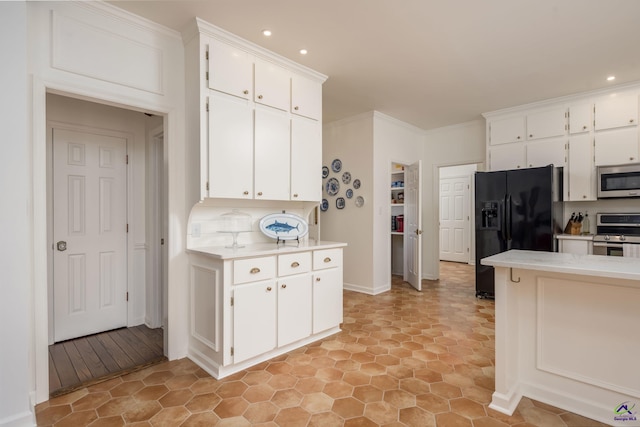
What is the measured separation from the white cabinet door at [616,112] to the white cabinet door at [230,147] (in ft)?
14.2

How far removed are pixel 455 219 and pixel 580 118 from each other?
4210mm

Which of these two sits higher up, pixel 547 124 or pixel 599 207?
pixel 547 124

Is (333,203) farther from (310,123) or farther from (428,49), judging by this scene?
(428,49)

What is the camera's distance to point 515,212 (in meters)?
4.32

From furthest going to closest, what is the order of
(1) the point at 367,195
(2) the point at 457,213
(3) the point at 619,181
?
(2) the point at 457,213
(1) the point at 367,195
(3) the point at 619,181

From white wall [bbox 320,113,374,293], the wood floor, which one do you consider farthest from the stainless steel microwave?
the wood floor

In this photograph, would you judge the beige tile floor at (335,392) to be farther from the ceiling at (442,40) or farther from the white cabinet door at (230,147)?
the ceiling at (442,40)

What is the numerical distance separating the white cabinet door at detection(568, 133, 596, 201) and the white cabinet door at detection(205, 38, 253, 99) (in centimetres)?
421

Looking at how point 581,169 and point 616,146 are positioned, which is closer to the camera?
point 616,146

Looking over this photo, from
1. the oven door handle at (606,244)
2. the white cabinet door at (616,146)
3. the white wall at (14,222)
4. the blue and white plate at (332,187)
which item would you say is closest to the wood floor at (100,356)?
the white wall at (14,222)

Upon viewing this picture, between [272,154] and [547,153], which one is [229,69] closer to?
[272,154]

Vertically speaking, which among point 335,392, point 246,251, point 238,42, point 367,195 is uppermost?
point 238,42

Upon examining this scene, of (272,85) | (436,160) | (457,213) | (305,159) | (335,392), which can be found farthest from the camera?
(457,213)

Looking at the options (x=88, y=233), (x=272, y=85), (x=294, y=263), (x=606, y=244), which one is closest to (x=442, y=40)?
(x=272, y=85)
